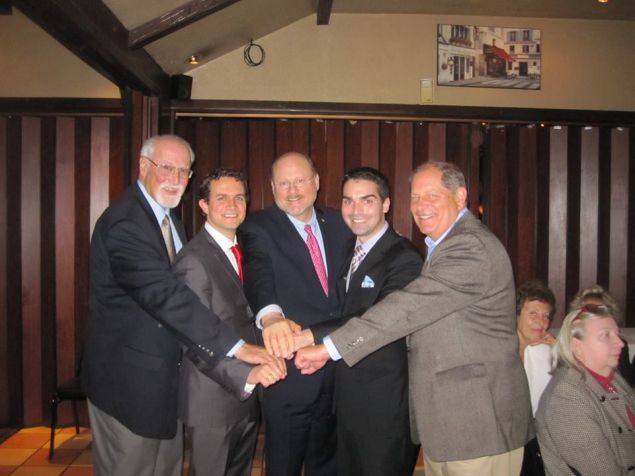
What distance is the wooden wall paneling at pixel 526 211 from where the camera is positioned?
4105mm

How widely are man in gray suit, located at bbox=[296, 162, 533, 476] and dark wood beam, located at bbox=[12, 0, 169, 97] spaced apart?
6.04ft

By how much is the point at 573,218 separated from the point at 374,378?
3.12m

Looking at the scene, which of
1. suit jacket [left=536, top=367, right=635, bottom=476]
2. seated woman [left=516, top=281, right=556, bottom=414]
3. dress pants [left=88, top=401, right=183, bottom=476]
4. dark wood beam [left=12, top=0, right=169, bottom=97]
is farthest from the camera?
seated woman [left=516, top=281, right=556, bottom=414]

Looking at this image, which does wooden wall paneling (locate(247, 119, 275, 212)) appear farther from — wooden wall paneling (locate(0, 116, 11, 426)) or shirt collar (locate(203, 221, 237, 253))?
wooden wall paneling (locate(0, 116, 11, 426))

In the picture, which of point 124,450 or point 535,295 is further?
point 535,295

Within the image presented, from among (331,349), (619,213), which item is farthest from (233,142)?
(619,213)

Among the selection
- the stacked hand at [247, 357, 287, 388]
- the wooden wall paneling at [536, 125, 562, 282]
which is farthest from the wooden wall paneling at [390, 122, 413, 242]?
the stacked hand at [247, 357, 287, 388]

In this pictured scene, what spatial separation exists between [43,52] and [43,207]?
129 cm

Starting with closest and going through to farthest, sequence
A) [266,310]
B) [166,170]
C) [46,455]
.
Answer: [266,310], [166,170], [46,455]

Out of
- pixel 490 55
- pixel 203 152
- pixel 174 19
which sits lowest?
pixel 203 152

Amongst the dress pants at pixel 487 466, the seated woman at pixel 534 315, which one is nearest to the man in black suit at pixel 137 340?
the dress pants at pixel 487 466

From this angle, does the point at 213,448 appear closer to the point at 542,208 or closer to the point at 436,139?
the point at 436,139

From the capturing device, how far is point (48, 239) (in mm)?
3973

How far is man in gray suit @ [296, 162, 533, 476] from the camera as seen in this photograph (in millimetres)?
1630
